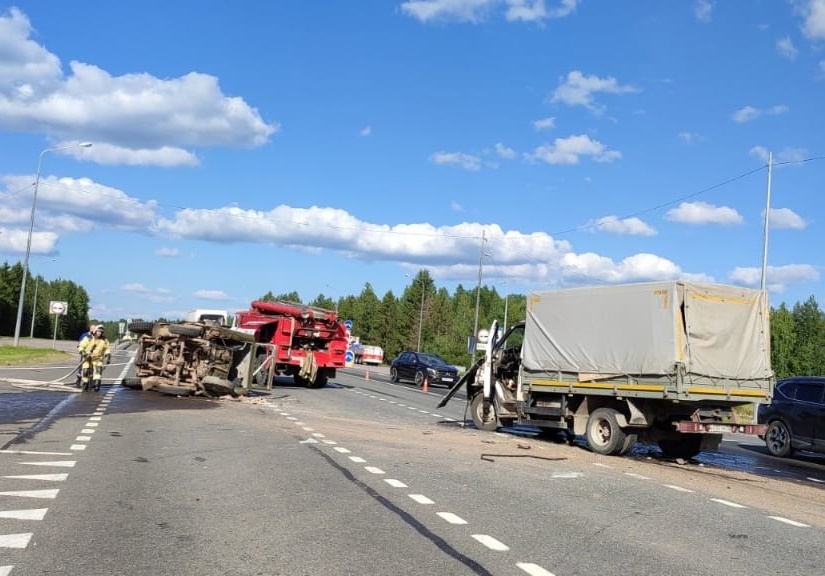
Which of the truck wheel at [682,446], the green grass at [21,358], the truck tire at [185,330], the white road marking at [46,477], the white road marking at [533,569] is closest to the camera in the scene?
the white road marking at [533,569]

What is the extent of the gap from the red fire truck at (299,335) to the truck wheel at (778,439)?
15.0 m

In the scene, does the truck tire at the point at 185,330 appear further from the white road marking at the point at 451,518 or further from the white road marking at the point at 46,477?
the white road marking at the point at 451,518

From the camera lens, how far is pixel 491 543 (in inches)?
264

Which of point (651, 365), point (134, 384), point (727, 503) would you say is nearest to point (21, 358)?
point (134, 384)

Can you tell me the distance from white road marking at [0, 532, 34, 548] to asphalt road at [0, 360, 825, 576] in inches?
1.1

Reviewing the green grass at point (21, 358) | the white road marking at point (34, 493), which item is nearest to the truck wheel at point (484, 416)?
the white road marking at point (34, 493)

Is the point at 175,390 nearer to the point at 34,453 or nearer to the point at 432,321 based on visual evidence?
the point at 34,453

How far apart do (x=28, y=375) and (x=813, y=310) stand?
9409 centimetres

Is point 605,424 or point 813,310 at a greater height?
point 813,310

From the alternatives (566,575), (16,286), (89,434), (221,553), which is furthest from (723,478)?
(16,286)

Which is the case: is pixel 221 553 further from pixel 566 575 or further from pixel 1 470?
pixel 1 470

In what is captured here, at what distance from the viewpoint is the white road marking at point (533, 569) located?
5.81m

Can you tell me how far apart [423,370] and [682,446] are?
25544mm

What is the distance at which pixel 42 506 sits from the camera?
7301mm
